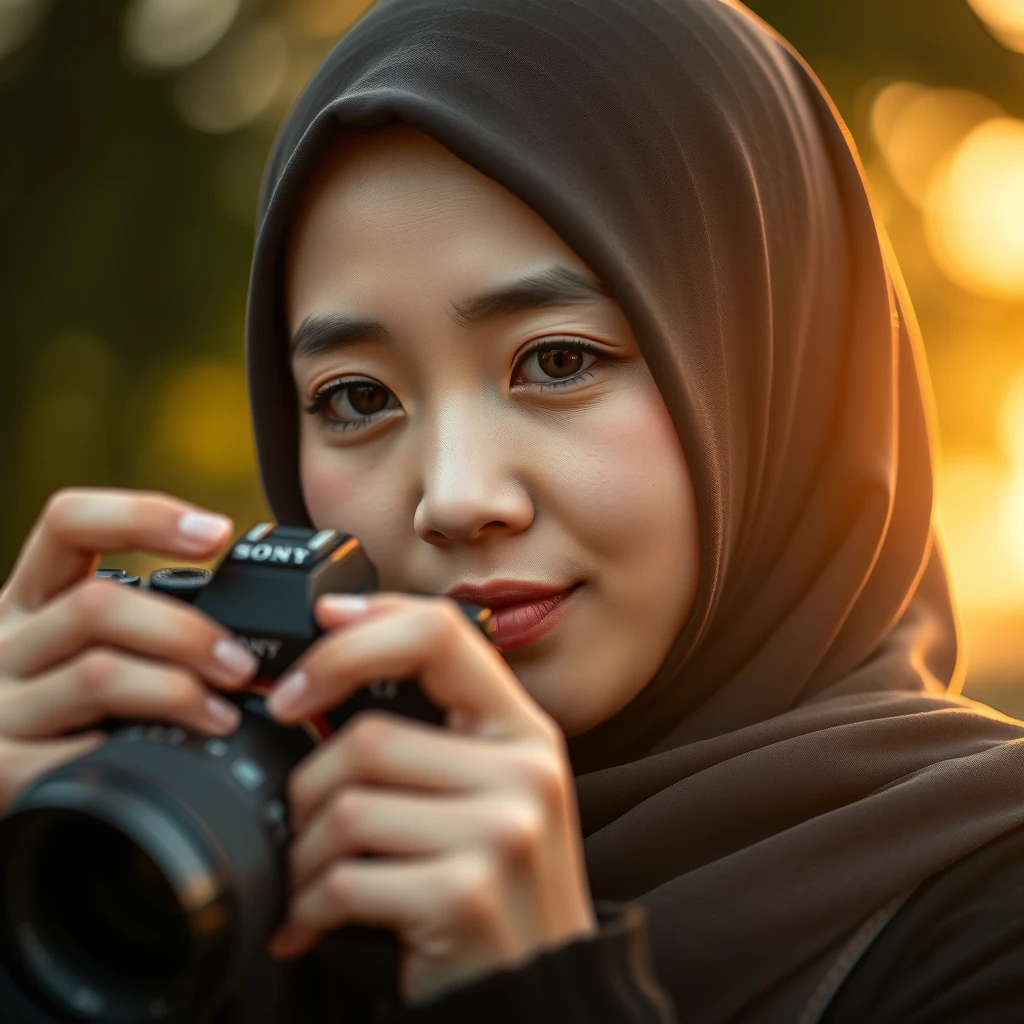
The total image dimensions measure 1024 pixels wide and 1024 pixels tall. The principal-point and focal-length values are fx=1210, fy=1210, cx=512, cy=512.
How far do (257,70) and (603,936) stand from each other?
313cm

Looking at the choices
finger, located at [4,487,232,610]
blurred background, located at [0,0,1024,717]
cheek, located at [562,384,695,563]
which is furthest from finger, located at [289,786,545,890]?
blurred background, located at [0,0,1024,717]

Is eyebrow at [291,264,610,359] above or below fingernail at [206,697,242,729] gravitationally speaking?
above

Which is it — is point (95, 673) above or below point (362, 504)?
below

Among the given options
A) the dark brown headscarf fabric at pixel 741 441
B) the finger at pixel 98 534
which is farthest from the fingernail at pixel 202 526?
the dark brown headscarf fabric at pixel 741 441

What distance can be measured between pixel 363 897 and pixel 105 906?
161 mm

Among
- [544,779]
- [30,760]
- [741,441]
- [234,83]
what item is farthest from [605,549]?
[234,83]

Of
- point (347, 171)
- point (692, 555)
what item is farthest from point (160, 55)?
point (692, 555)

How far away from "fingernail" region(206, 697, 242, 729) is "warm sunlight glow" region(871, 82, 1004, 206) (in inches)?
112

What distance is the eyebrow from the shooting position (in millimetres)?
887

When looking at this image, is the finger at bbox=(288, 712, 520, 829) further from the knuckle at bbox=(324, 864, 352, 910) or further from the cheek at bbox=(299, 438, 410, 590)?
the cheek at bbox=(299, 438, 410, 590)

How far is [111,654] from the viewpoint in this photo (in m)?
0.72

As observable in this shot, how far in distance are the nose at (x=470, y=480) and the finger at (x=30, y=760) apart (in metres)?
0.28

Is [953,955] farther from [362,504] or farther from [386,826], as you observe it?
[362,504]

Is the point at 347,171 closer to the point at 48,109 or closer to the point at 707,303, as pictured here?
the point at 707,303
